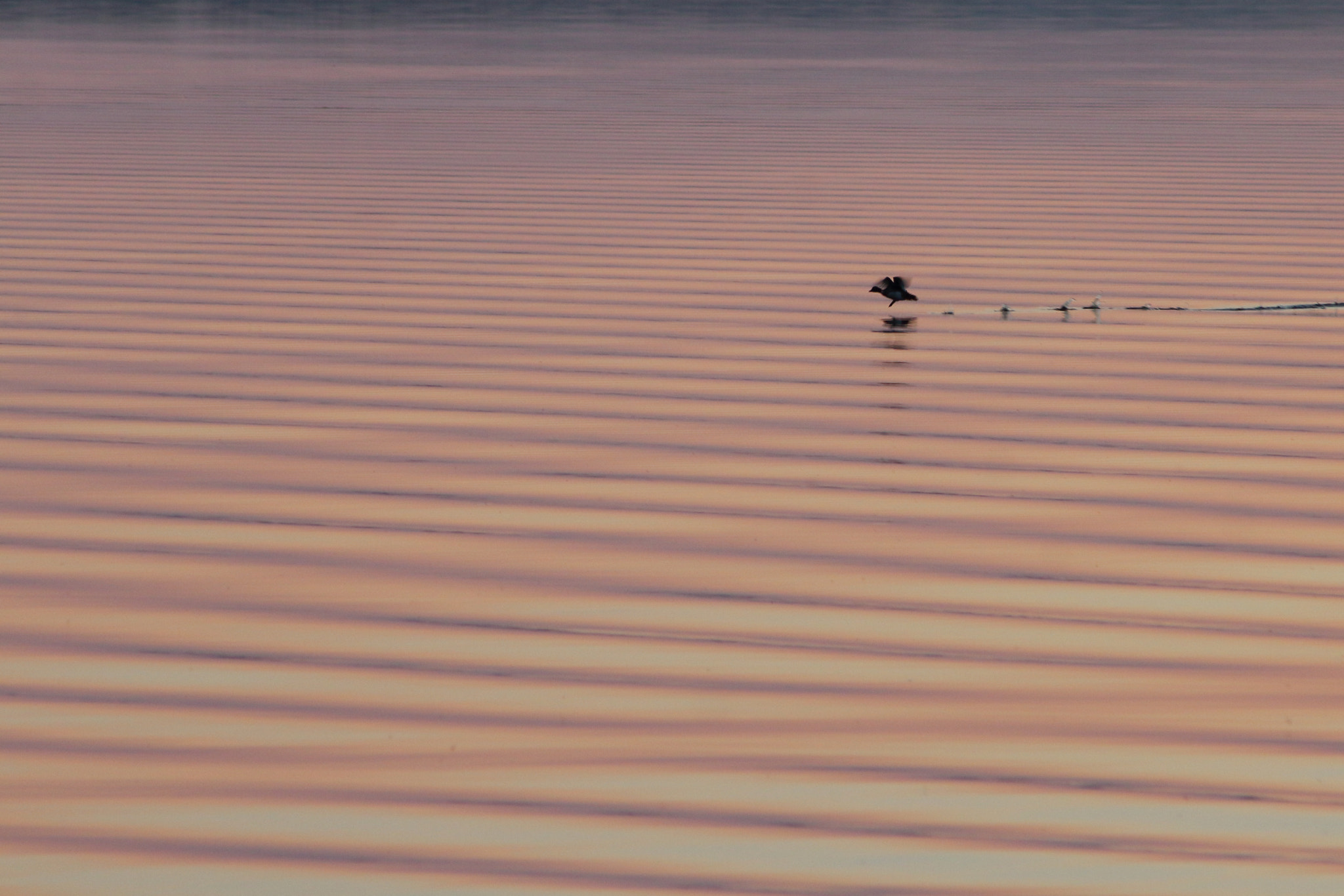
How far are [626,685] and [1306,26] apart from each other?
1830cm

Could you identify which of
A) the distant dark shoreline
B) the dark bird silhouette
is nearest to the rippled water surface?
the dark bird silhouette

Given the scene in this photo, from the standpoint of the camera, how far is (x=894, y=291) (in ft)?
16.8

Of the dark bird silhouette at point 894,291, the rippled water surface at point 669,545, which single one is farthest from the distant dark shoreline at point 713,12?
the dark bird silhouette at point 894,291

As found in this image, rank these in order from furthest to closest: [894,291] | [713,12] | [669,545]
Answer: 1. [713,12]
2. [894,291]
3. [669,545]

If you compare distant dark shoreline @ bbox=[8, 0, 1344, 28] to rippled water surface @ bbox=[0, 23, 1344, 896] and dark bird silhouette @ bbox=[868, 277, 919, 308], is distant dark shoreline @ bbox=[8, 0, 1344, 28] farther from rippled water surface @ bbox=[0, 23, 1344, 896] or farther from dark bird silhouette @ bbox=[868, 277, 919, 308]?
dark bird silhouette @ bbox=[868, 277, 919, 308]

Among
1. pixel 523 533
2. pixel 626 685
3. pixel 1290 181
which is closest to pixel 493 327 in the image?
pixel 523 533

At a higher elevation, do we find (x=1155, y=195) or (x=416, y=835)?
(x=1155, y=195)

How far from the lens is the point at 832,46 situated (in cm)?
1633

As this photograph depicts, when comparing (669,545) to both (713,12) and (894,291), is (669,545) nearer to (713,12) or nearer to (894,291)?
(894,291)

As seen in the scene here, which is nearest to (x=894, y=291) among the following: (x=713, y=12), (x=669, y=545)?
(x=669, y=545)

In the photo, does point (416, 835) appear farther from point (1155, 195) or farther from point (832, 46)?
point (832, 46)

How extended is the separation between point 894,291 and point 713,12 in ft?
59.8

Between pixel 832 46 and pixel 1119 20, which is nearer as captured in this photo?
pixel 832 46

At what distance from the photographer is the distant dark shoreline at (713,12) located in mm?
20641
